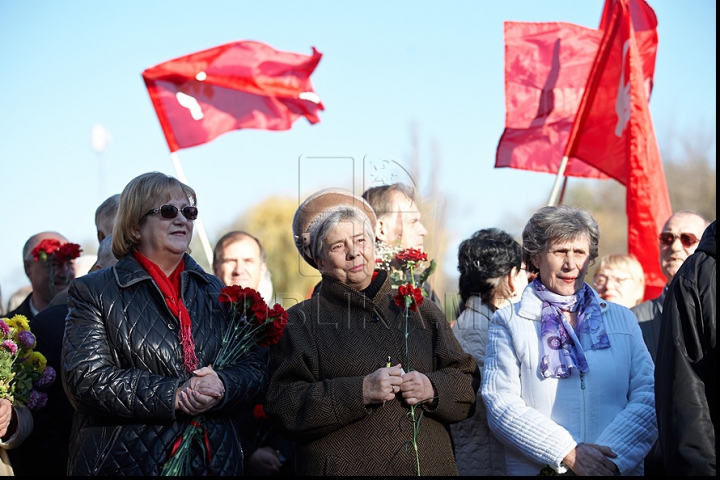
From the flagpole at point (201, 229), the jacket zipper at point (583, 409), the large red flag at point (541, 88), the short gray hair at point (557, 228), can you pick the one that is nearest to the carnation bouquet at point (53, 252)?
the flagpole at point (201, 229)

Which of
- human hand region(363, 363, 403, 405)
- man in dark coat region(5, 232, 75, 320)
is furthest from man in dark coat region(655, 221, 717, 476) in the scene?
man in dark coat region(5, 232, 75, 320)

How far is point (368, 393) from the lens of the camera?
3.39 meters

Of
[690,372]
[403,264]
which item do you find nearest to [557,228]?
[403,264]

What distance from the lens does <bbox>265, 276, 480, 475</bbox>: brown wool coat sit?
3.40m

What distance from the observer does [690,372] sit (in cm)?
279

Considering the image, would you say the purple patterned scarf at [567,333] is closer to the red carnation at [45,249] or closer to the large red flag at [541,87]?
the red carnation at [45,249]

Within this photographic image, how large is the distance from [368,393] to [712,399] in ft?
4.61

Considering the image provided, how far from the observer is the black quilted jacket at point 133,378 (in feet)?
10.3

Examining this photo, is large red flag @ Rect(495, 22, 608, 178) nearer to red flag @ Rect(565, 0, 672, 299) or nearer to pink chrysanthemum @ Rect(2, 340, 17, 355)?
red flag @ Rect(565, 0, 672, 299)

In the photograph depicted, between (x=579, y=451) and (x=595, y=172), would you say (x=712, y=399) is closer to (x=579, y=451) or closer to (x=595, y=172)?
(x=579, y=451)

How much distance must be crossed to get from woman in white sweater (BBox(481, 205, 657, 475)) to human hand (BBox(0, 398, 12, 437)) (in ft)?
7.77

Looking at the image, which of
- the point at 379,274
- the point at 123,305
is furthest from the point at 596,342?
the point at 123,305

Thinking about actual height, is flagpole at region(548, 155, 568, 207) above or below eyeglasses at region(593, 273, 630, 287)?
above

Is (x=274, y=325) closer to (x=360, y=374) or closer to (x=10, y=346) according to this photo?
(x=360, y=374)
